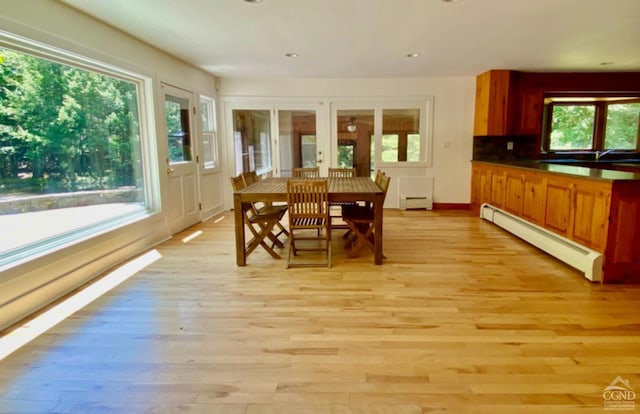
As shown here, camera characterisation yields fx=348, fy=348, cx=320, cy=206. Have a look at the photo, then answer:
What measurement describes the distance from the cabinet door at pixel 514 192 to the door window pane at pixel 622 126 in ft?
9.72

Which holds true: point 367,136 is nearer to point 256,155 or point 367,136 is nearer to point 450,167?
point 450,167

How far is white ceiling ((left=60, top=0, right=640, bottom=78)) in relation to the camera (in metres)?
2.88

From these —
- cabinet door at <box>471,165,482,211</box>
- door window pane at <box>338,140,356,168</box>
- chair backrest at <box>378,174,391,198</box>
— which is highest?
door window pane at <box>338,140,356,168</box>

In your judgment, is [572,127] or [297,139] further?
[297,139]

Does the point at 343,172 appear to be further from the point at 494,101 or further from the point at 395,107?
the point at 494,101

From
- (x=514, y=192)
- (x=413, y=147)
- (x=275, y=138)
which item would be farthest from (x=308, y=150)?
(x=514, y=192)

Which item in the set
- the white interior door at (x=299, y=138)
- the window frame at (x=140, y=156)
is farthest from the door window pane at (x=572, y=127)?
the window frame at (x=140, y=156)

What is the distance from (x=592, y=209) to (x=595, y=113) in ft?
13.9

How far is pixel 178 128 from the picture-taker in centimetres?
475

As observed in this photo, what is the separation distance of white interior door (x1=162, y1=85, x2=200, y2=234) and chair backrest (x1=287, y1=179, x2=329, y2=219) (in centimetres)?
204

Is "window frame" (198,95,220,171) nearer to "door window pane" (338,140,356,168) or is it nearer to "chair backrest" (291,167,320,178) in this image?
"chair backrest" (291,167,320,178)

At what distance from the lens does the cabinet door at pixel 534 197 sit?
3785mm

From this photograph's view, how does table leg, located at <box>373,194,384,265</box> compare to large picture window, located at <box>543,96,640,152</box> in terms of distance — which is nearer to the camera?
table leg, located at <box>373,194,384,265</box>

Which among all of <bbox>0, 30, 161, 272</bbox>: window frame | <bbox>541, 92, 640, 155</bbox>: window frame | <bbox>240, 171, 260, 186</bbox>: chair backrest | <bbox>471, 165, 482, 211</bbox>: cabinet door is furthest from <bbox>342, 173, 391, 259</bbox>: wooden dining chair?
<bbox>541, 92, 640, 155</bbox>: window frame
